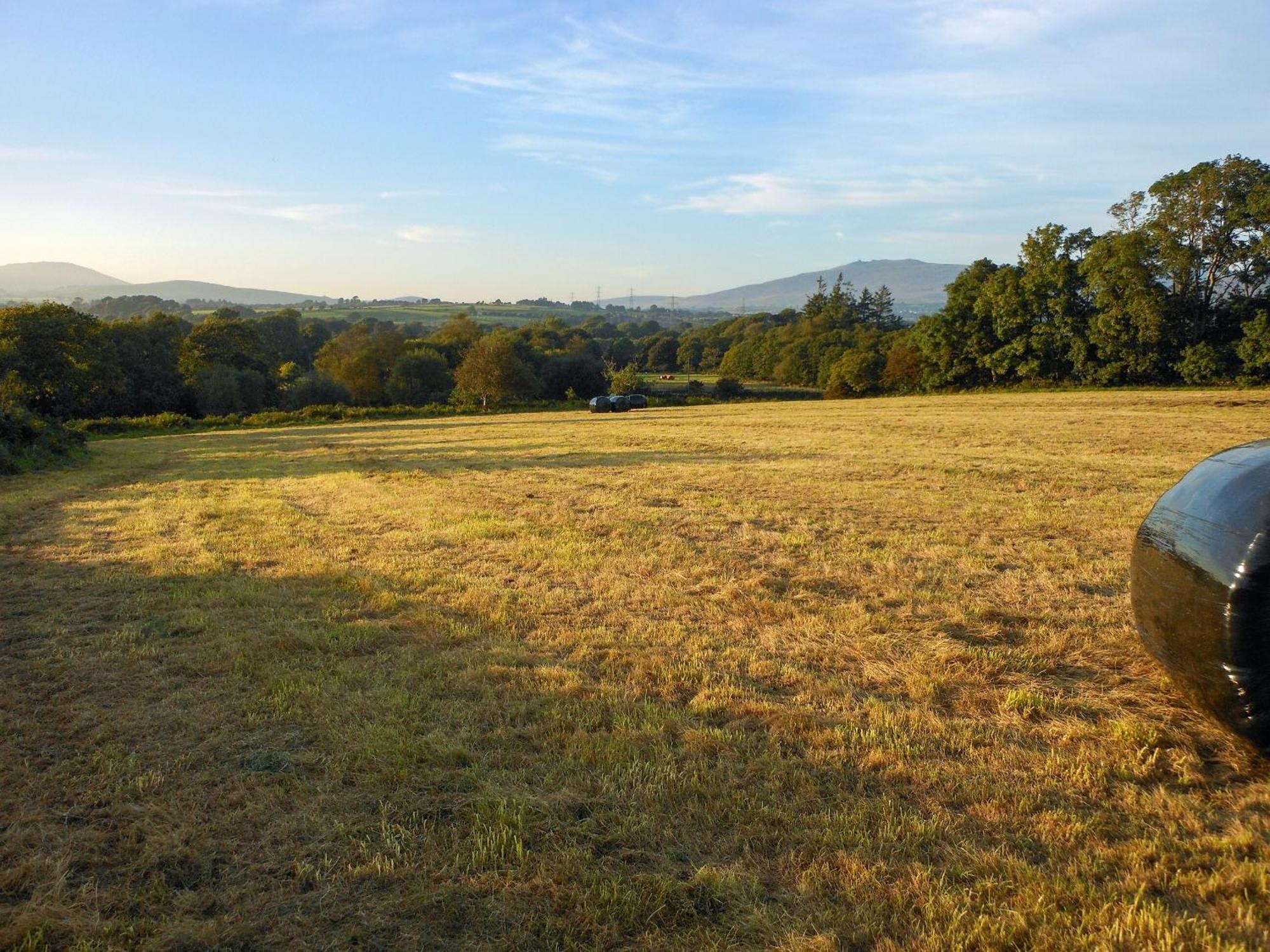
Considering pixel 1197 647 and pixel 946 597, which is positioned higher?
pixel 1197 647

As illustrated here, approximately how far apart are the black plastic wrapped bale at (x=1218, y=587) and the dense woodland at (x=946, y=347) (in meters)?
30.1

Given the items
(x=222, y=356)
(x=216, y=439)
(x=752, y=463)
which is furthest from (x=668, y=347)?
(x=752, y=463)

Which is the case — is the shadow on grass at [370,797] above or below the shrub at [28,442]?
below

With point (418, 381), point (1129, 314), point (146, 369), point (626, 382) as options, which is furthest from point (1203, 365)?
point (146, 369)

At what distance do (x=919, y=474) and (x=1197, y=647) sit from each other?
12267mm

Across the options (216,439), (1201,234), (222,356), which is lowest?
(216,439)

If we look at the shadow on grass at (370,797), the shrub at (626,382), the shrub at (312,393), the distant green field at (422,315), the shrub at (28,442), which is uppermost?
the distant green field at (422,315)

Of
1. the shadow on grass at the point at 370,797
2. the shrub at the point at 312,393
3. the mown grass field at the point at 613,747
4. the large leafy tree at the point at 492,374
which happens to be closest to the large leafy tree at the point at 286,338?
the shrub at the point at 312,393

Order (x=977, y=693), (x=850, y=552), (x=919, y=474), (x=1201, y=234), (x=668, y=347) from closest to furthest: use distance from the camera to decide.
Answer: (x=977, y=693) → (x=850, y=552) → (x=919, y=474) → (x=1201, y=234) → (x=668, y=347)

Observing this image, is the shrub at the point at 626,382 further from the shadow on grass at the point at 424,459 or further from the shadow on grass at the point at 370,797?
the shadow on grass at the point at 370,797

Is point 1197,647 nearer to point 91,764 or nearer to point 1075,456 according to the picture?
point 91,764

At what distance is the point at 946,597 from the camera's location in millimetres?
7852

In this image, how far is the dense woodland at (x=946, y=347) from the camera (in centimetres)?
4494

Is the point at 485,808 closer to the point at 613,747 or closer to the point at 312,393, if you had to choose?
the point at 613,747
